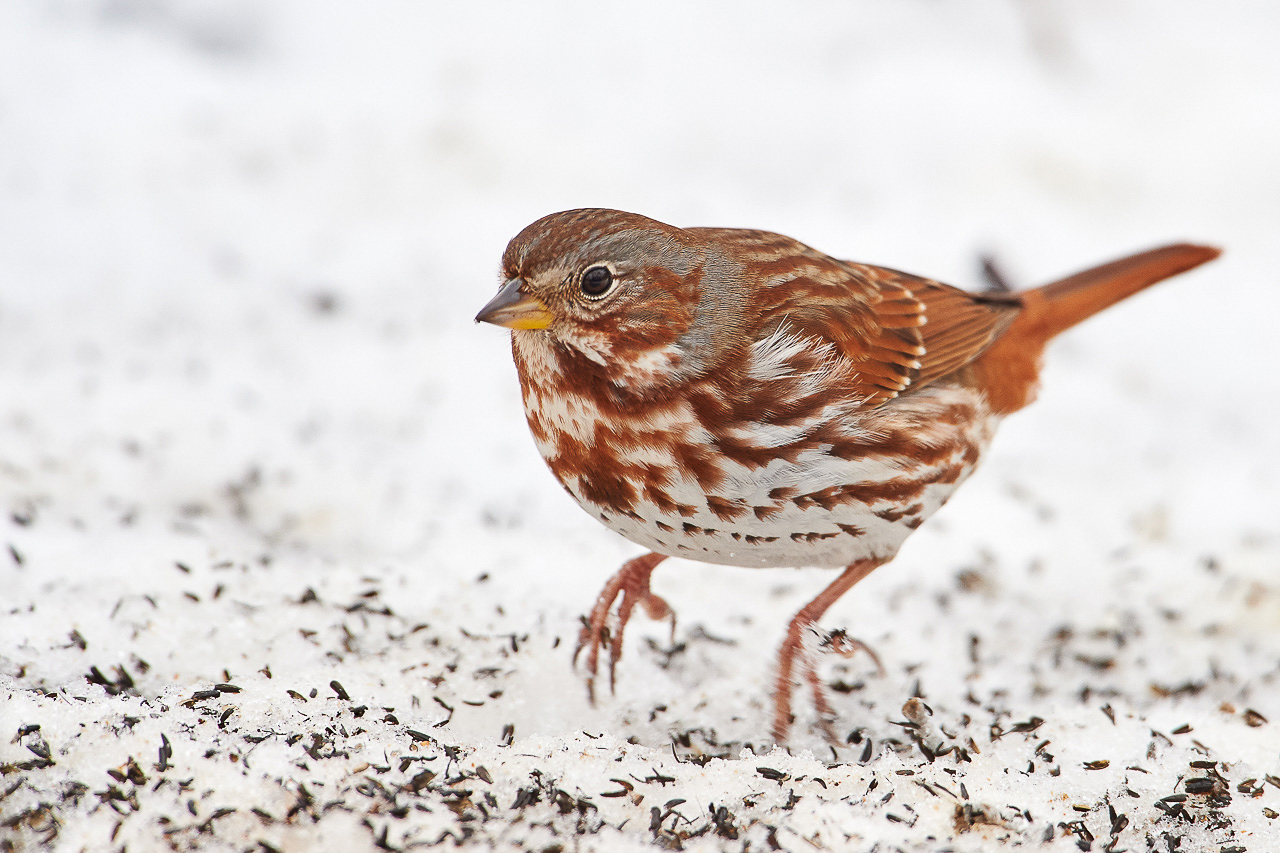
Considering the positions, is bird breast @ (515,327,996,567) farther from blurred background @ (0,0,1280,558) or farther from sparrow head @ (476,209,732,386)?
blurred background @ (0,0,1280,558)

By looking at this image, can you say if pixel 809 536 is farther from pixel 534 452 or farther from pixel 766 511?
pixel 534 452

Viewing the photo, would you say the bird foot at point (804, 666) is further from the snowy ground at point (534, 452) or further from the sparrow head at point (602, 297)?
the sparrow head at point (602, 297)

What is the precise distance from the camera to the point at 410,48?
7234 mm

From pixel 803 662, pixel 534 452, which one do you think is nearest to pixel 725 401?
pixel 803 662

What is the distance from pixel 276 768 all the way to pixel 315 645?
3.72 ft

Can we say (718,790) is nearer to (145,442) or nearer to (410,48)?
(145,442)

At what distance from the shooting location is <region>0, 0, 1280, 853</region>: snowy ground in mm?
→ 2842

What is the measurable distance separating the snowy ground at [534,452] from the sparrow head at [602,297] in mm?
1068

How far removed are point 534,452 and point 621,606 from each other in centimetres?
176

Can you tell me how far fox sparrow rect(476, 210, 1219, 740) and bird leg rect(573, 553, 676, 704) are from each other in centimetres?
1

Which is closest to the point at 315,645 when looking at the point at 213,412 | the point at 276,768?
the point at 276,768

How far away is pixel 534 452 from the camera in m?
5.47

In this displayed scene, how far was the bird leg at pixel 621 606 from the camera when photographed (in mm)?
3797

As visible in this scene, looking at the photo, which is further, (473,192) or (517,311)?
(473,192)
